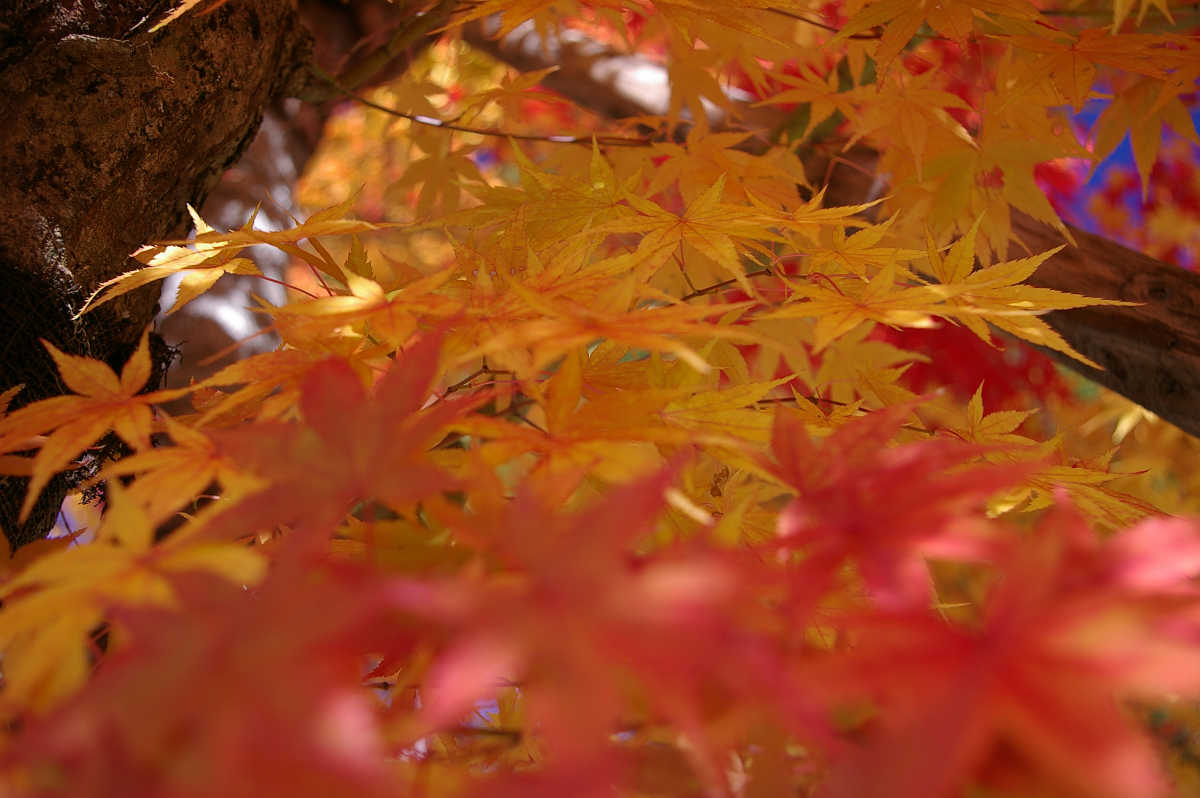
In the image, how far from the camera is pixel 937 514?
0.30m

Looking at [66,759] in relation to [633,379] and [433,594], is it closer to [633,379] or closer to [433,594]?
[433,594]

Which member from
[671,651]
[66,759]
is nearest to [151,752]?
[66,759]

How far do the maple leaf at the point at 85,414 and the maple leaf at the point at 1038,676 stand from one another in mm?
353

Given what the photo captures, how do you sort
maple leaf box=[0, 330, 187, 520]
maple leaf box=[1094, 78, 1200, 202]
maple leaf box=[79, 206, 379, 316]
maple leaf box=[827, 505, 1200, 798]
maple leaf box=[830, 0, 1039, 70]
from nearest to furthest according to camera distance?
maple leaf box=[827, 505, 1200, 798] < maple leaf box=[0, 330, 187, 520] < maple leaf box=[79, 206, 379, 316] < maple leaf box=[830, 0, 1039, 70] < maple leaf box=[1094, 78, 1200, 202]

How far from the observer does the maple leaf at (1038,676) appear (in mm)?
217

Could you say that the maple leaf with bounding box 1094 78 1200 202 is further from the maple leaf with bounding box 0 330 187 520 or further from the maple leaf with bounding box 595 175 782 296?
the maple leaf with bounding box 0 330 187 520

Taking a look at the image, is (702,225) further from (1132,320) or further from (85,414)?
(1132,320)

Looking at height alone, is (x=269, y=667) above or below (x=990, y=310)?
above

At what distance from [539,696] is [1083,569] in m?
0.18

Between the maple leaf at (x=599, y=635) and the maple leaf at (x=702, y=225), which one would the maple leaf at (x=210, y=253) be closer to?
the maple leaf at (x=702, y=225)

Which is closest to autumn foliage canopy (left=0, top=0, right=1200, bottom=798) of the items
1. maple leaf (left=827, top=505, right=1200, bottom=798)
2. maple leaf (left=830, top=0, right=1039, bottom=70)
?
maple leaf (left=827, top=505, right=1200, bottom=798)

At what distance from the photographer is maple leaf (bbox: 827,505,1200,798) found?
0.71 feet

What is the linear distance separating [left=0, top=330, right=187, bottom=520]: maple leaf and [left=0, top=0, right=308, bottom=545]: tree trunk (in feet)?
0.63

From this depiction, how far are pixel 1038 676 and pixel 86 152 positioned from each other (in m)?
0.72
